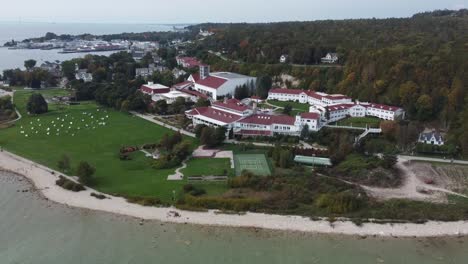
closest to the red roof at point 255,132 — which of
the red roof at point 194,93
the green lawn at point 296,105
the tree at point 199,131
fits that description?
the tree at point 199,131

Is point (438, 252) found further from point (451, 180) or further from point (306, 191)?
point (451, 180)

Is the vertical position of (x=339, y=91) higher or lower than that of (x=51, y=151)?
higher

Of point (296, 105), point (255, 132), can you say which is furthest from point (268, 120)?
point (296, 105)

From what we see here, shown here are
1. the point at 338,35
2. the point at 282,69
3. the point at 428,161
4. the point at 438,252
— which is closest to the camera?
the point at 438,252

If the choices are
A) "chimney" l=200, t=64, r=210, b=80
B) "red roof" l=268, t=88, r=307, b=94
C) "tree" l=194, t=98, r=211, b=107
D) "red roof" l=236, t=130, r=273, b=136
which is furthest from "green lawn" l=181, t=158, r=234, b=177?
"chimney" l=200, t=64, r=210, b=80

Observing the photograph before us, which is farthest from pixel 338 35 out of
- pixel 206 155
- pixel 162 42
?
pixel 162 42
